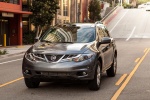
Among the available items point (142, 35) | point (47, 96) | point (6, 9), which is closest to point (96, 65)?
point (47, 96)

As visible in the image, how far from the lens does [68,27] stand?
11.1 m

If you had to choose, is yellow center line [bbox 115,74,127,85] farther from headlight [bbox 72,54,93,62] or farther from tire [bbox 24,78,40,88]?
tire [bbox 24,78,40,88]

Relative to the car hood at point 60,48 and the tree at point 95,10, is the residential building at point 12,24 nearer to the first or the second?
the car hood at point 60,48

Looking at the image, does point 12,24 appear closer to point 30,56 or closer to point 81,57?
point 30,56

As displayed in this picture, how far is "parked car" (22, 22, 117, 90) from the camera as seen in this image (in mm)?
8992

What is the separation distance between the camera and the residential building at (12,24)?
107 ft

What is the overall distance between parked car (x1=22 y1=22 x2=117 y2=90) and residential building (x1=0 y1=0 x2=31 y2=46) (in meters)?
22.2

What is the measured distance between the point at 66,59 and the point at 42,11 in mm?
27577

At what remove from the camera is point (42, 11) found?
119 feet

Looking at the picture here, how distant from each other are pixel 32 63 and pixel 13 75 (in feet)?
13.0

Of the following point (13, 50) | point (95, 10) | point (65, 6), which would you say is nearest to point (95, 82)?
point (13, 50)

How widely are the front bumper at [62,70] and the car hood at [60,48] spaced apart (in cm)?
34

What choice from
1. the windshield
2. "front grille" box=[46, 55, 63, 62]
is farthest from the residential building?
"front grille" box=[46, 55, 63, 62]

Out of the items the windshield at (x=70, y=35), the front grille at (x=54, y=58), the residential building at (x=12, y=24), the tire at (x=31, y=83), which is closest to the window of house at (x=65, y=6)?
the residential building at (x=12, y=24)
